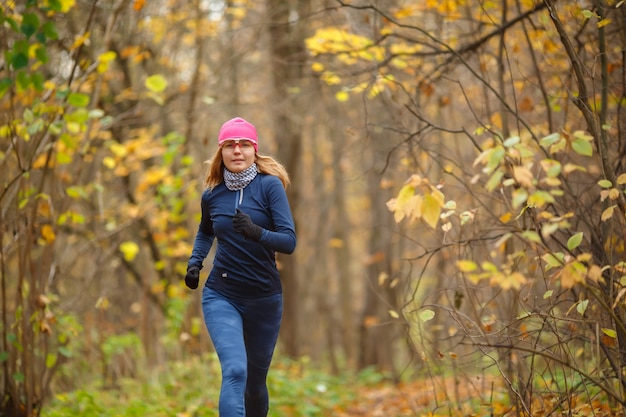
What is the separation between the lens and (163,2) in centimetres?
1105

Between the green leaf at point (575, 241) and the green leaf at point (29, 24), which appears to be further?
the green leaf at point (29, 24)

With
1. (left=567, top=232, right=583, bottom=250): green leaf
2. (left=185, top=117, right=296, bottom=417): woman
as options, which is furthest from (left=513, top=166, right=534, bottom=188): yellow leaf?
(left=185, top=117, right=296, bottom=417): woman

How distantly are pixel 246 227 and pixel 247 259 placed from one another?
1.06ft

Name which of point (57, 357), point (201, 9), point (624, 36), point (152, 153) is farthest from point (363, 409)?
point (201, 9)

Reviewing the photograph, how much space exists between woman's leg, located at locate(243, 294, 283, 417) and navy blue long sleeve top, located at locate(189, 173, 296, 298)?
8 centimetres

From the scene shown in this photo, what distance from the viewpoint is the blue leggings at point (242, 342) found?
3.79 metres

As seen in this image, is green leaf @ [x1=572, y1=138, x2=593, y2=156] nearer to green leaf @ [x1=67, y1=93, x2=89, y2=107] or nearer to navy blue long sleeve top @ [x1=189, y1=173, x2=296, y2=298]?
navy blue long sleeve top @ [x1=189, y1=173, x2=296, y2=298]

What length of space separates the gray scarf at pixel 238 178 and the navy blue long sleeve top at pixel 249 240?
31 millimetres

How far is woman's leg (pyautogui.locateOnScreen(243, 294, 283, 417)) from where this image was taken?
418cm

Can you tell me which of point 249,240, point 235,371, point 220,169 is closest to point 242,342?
point 235,371

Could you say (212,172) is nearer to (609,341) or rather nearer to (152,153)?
A: (609,341)

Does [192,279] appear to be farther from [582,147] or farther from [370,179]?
[370,179]

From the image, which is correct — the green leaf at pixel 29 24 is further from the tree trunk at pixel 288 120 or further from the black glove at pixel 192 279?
the tree trunk at pixel 288 120

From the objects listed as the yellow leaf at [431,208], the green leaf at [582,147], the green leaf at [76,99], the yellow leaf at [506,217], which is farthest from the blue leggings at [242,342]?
the green leaf at [76,99]
